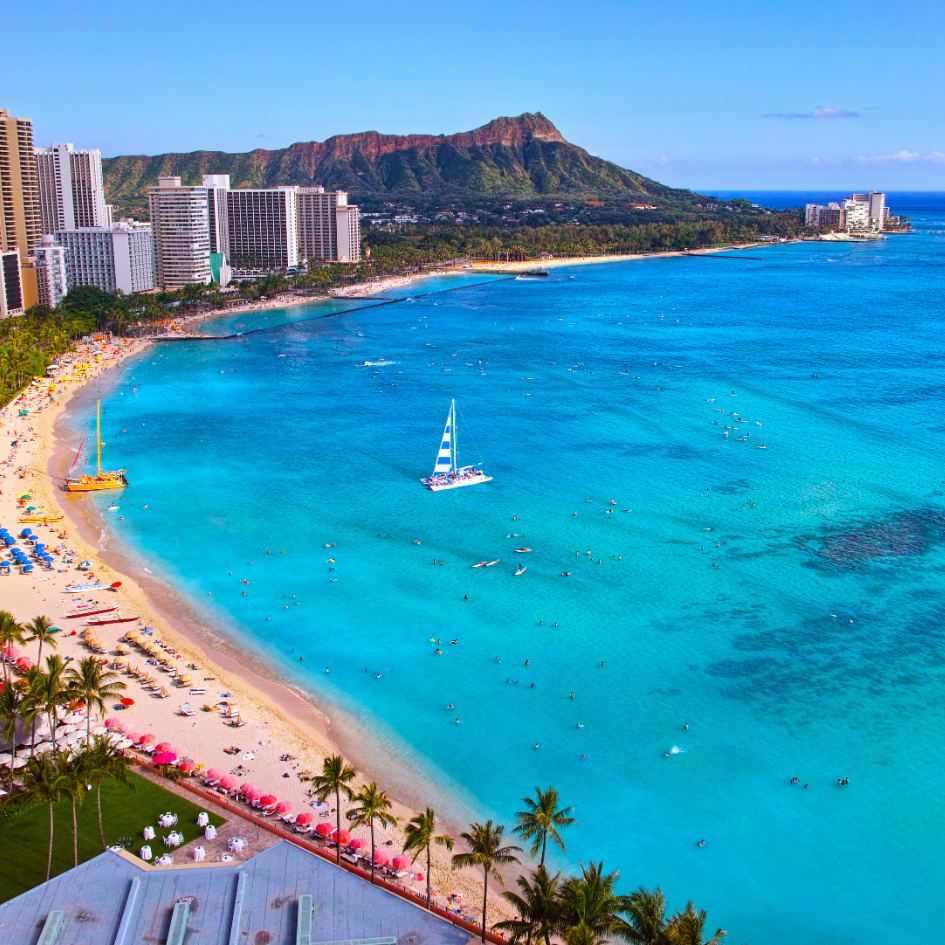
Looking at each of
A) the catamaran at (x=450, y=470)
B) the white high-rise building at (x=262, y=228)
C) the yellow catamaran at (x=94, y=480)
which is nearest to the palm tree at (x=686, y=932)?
the catamaran at (x=450, y=470)

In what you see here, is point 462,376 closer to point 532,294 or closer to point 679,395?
point 679,395

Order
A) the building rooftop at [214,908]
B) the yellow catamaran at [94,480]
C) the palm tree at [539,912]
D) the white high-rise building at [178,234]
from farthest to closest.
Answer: the white high-rise building at [178,234]
the yellow catamaran at [94,480]
the building rooftop at [214,908]
the palm tree at [539,912]

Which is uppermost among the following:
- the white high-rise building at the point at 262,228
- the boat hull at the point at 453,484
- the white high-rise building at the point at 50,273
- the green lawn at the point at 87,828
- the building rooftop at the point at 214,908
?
the white high-rise building at the point at 262,228

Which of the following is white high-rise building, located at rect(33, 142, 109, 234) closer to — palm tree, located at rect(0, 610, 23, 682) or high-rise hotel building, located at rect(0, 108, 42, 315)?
high-rise hotel building, located at rect(0, 108, 42, 315)

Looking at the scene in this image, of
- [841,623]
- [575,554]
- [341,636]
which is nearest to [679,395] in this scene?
[575,554]

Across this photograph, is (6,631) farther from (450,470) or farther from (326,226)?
(326,226)

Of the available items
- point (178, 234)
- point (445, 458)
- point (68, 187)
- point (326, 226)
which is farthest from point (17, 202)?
point (445, 458)

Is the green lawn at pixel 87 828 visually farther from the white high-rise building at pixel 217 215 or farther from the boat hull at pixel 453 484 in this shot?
the white high-rise building at pixel 217 215
